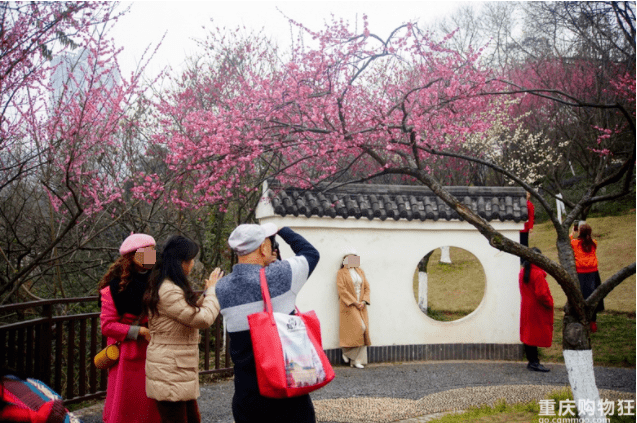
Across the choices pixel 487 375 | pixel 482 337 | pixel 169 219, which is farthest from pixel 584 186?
pixel 169 219

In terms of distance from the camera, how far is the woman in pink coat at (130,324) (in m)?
3.72

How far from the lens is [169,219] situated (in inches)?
393

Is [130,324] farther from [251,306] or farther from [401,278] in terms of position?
[401,278]

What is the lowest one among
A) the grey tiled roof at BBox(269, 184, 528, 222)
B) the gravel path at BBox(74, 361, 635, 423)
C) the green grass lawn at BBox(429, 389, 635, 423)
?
the gravel path at BBox(74, 361, 635, 423)

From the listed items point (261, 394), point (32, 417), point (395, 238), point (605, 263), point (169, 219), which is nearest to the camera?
point (32, 417)

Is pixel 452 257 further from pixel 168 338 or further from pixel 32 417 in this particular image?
pixel 32 417

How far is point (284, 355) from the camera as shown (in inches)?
103

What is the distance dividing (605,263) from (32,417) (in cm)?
1632

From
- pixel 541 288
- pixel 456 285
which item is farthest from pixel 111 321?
pixel 456 285

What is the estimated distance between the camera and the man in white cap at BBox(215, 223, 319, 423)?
2.73 meters

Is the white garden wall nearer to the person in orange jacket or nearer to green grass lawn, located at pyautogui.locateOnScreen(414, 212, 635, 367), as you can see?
the person in orange jacket

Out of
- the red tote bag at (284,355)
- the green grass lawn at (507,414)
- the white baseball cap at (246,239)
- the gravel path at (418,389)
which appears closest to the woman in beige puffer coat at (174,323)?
the white baseball cap at (246,239)

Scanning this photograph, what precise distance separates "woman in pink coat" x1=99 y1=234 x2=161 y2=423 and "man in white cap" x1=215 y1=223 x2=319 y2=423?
1.09 metres

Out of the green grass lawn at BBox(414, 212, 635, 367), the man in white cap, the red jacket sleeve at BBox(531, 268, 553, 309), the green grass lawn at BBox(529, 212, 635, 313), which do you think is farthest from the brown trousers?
the green grass lawn at BBox(529, 212, 635, 313)
